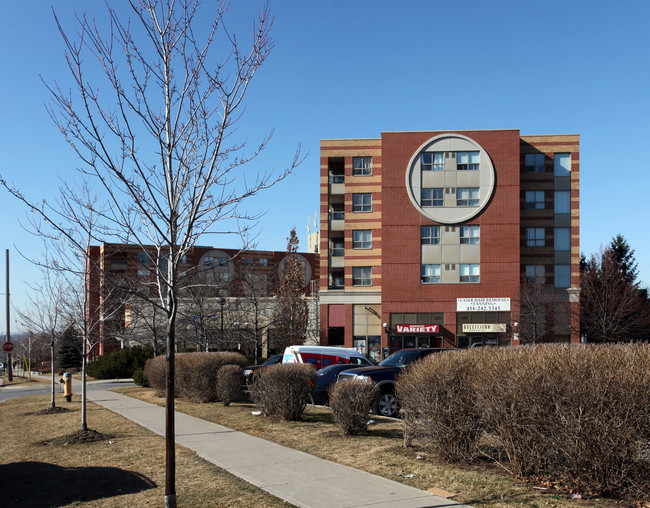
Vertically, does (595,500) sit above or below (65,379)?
above

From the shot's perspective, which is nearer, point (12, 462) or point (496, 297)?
point (12, 462)

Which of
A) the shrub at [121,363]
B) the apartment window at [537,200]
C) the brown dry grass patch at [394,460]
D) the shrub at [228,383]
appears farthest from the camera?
the apartment window at [537,200]

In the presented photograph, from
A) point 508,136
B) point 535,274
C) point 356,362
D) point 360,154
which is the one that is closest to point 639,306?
point 535,274

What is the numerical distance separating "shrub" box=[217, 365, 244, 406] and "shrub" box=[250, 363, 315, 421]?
318 centimetres

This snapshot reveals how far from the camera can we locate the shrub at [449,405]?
873 cm

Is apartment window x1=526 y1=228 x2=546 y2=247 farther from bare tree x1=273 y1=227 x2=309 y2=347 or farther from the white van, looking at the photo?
the white van

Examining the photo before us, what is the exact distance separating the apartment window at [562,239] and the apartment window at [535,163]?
5.09m

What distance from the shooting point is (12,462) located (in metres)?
10.5

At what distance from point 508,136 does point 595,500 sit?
1722 inches

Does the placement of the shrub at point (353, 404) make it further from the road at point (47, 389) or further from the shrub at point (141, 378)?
the road at point (47, 389)

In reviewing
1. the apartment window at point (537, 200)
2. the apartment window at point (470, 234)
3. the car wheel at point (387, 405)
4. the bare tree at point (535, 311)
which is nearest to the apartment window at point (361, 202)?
the apartment window at point (470, 234)

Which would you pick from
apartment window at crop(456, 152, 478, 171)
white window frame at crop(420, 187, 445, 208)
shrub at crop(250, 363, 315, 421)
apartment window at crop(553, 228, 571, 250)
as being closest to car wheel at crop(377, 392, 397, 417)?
shrub at crop(250, 363, 315, 421)

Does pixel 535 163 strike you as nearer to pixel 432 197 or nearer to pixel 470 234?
pixel 470 234

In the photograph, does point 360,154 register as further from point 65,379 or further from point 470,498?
point 470,498
